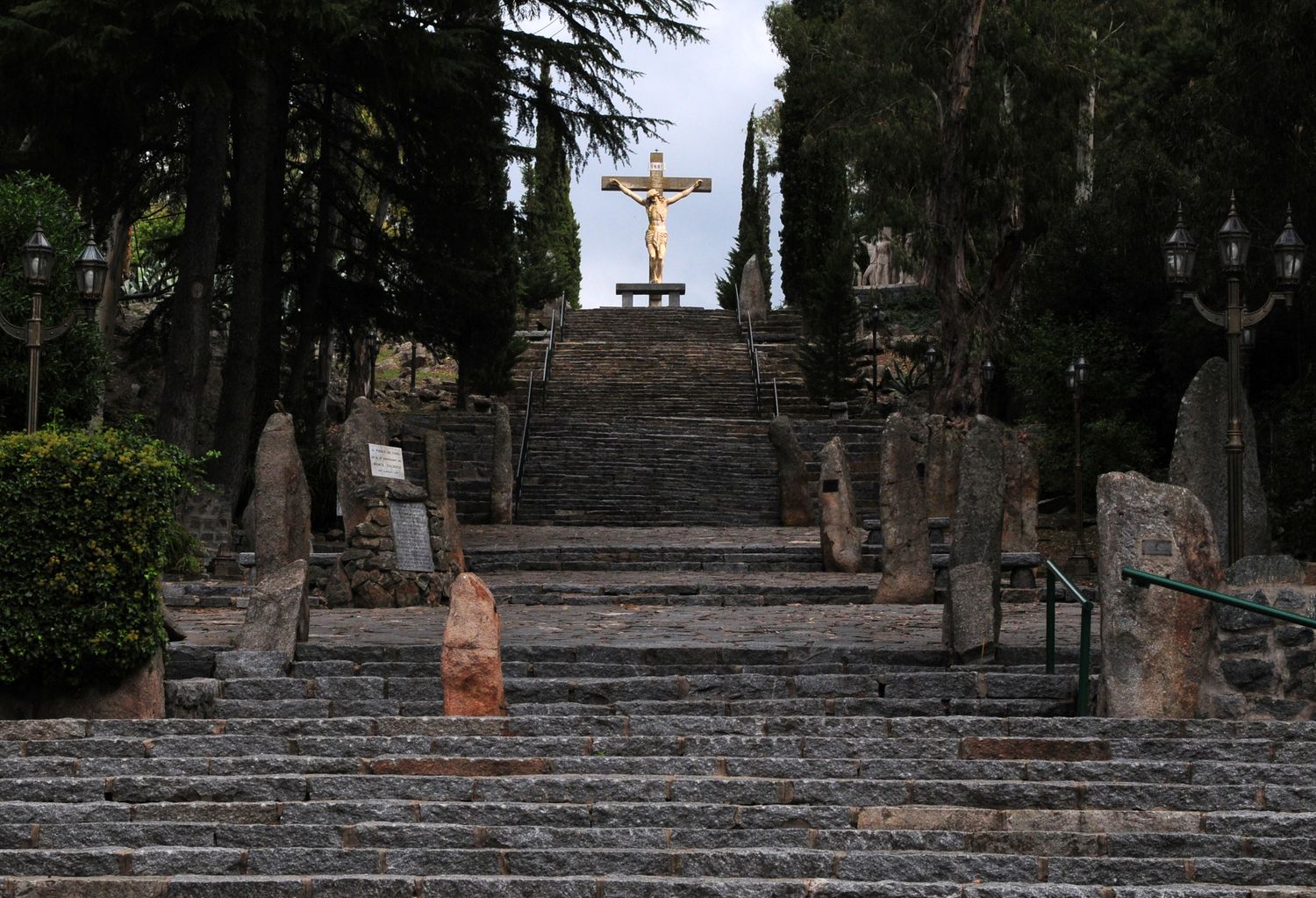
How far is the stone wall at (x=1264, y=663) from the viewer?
9.59 metres

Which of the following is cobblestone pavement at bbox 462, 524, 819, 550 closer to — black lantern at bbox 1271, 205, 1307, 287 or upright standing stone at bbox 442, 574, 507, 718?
black lantern at bbox 1271, 205, 1307, 287

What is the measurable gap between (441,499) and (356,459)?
113cm

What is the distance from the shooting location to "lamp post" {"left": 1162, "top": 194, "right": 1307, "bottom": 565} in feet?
43.9

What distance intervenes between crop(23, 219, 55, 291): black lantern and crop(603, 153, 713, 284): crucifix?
34.0 metres

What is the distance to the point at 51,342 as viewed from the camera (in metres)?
16.6

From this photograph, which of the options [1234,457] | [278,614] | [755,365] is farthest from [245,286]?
[755,365]

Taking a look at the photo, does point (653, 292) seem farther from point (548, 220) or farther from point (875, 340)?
point (548, 220)

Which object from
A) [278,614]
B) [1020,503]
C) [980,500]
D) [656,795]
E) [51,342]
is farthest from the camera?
[1020,503]

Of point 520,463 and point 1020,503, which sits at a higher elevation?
point 520,463

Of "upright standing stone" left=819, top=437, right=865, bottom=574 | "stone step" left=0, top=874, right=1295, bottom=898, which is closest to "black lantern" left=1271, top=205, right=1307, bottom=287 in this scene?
"upright standing stone" left=819, top=437, right=865, bottom=574

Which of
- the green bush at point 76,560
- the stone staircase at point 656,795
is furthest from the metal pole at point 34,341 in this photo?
the stone staircase at point 656,795

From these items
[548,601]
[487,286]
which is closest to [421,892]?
[548,601]

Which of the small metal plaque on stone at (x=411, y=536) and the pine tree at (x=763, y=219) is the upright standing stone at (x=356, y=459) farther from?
the pine tree at (x=763, y=219)

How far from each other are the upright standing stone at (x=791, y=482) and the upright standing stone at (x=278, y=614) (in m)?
13.3
